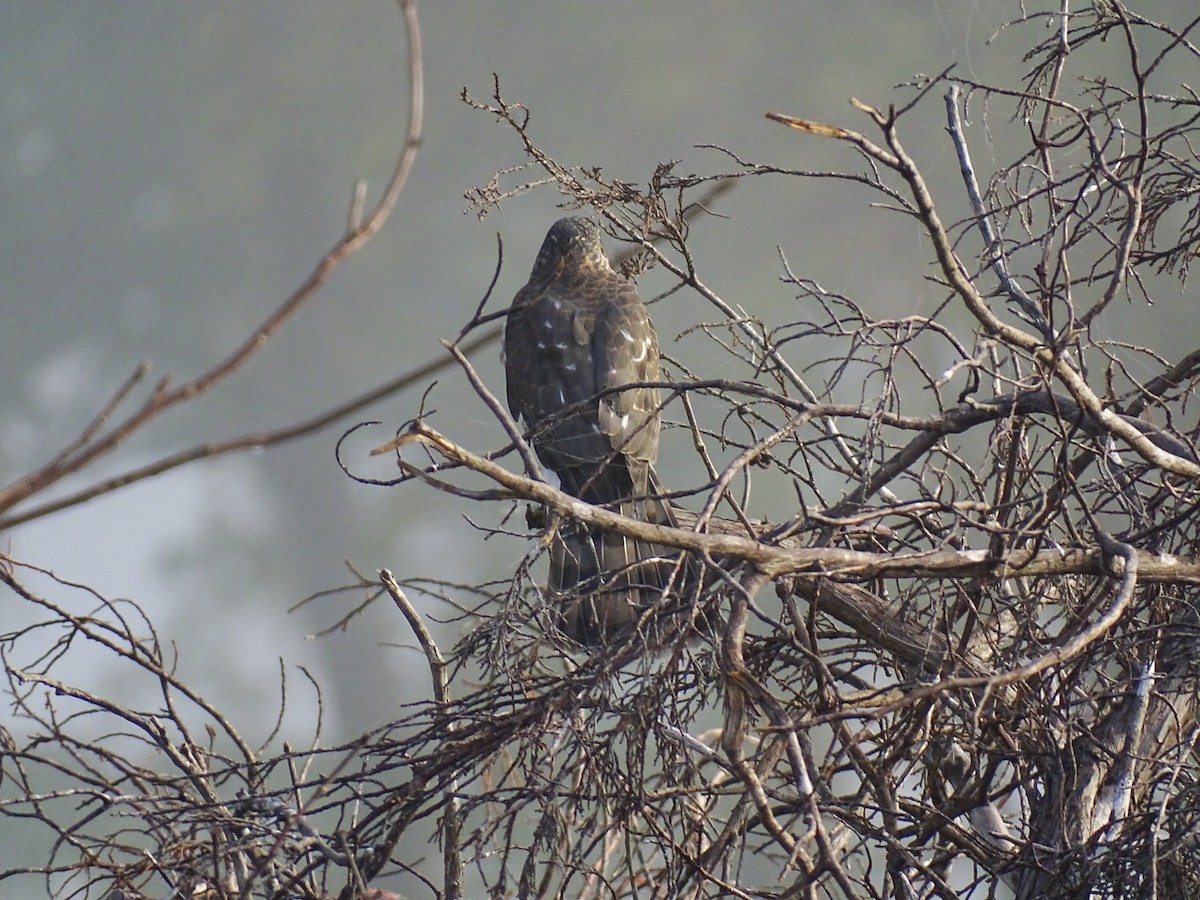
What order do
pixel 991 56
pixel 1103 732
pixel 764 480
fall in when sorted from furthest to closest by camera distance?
pixel 764 480, pixel 991 56, pixel 1103 732

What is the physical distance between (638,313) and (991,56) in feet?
7.98

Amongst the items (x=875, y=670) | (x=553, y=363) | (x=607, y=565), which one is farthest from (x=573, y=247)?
(x=875, y=670)

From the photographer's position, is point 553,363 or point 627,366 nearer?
point 627,366

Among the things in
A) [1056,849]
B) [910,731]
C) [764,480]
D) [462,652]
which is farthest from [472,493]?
[764,480]

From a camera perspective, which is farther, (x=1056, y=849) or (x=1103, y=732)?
(x=1103, y=732)

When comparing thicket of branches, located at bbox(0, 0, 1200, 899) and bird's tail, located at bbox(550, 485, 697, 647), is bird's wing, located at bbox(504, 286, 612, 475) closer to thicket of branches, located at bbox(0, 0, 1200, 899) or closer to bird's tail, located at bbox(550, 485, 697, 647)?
bird's tail, located at bbox(550, 485, 697, 647)

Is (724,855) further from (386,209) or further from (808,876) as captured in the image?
(386,209)

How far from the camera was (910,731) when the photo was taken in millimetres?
1961

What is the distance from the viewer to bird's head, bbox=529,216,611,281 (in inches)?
154

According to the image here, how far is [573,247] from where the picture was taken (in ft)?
12.8

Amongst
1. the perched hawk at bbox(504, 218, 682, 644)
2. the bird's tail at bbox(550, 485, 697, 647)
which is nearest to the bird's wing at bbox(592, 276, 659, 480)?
the perched hawk at bbox(504, 218, 682, 644)

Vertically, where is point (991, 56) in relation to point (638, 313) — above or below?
above

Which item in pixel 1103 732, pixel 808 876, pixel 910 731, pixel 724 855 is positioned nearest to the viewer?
pixel 808 876

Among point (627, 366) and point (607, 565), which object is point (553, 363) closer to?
point (627, 366)
